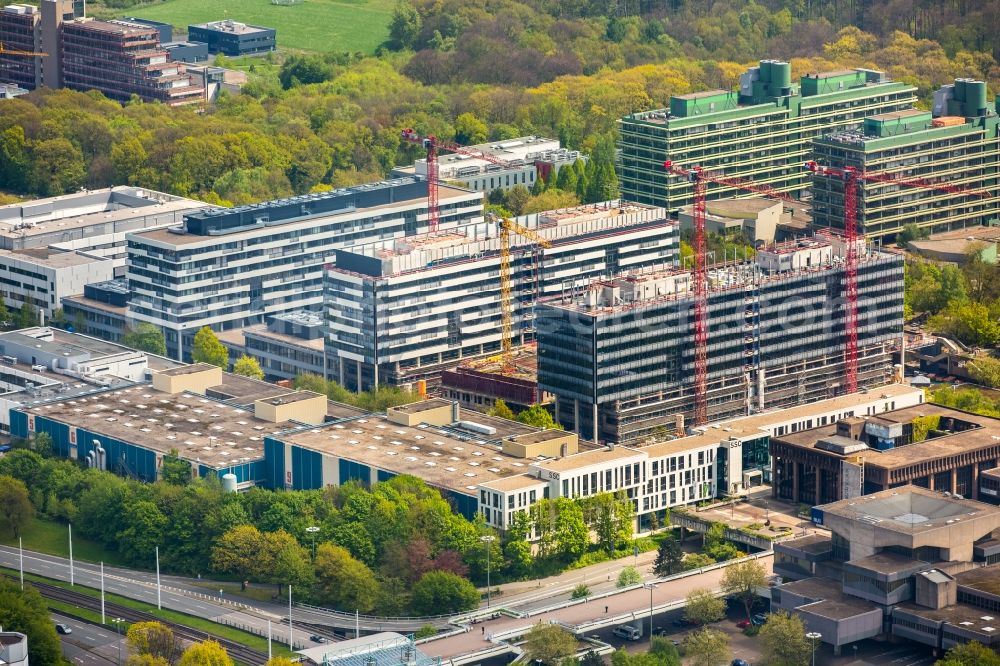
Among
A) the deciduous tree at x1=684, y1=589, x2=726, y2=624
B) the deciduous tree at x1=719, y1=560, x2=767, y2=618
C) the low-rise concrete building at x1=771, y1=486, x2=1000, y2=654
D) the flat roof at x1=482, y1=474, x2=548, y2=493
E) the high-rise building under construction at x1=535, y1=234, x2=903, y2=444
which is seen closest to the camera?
the low-rise concrete building at x1=771, y1=486, x2=1000, y2=654

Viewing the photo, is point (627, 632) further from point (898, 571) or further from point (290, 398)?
point (290, 398)

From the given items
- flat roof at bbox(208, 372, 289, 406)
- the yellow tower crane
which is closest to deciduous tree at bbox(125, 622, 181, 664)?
flat roof at bbox(208, 372, 289, 406)

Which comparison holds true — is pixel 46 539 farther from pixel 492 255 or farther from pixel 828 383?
pixel 828 383

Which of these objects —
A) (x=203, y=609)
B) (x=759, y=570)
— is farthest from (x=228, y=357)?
(x=759, y=570)

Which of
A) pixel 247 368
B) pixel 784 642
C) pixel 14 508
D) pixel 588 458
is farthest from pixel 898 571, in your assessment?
pixel 247 368

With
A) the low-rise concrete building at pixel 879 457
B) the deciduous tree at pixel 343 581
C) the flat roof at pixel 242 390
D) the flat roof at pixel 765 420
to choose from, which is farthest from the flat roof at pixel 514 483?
the flat roof at pixel 242 390

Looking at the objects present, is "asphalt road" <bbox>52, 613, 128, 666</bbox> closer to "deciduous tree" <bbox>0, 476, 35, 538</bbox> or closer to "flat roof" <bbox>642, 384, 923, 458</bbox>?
"deciduous tree" <bbox>0, 476, 35, 538</bbox>
